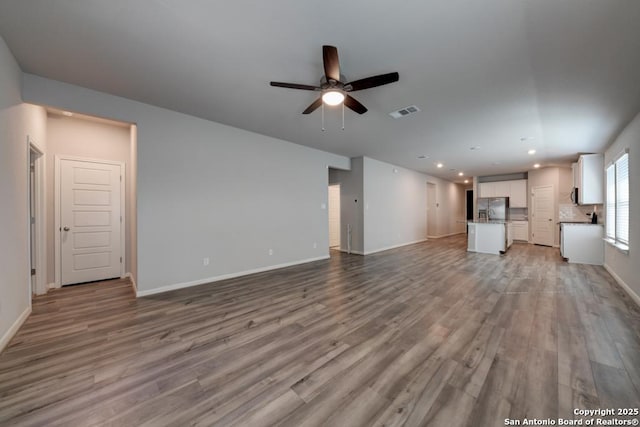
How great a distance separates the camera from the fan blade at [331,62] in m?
1.95

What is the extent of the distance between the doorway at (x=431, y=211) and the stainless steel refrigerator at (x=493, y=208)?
5.40 feet

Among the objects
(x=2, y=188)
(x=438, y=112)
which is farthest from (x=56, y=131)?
(x=438, y=112)

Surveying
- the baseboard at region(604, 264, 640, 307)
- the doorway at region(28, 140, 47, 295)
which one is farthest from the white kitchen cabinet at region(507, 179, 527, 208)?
the doorway at region(28, 140, 47, 295)

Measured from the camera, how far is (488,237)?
695 centimetres

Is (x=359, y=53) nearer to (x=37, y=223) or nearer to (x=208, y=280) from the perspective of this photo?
(x=208, y=280)

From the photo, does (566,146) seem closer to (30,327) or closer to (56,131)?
(30,327)

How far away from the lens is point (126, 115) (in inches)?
135

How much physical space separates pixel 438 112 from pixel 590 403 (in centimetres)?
342

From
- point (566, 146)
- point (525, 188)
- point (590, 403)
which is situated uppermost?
point (566, 146)

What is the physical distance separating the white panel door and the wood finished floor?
557mm

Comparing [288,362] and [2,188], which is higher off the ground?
[2,188]

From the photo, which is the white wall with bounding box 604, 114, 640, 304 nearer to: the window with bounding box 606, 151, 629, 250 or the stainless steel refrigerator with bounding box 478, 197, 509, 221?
the window with bounding box 606, 151, 629, 250

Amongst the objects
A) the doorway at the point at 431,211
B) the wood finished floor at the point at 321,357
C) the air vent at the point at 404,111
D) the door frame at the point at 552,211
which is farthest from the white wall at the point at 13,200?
the door frame at the point at 552,211

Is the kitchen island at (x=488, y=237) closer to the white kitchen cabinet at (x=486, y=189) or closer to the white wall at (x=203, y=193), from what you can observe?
the white kitchen cabinet at (x=486, y=189)
